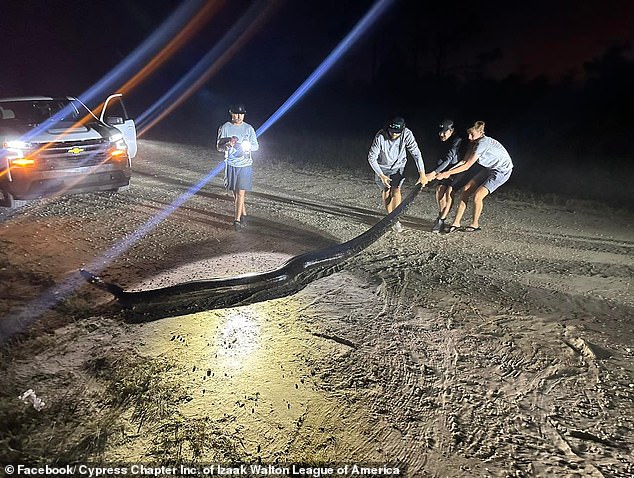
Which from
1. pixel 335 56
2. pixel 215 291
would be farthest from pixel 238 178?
pixel 335 56

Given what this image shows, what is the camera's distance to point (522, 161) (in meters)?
12.7

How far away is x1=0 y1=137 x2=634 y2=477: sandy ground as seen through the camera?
2.60 m

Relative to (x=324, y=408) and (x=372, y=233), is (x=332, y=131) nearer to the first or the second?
(x=372, y=233)

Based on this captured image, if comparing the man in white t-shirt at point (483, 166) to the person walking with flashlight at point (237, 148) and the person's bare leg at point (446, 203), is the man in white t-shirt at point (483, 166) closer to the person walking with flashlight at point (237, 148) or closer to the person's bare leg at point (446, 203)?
the person's bare leg at point (446, 203)

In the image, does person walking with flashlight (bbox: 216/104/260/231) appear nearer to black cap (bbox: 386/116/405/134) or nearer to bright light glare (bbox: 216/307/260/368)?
black cap (bbox: 386/116/405/134)

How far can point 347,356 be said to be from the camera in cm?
343

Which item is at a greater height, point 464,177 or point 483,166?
point 483,166

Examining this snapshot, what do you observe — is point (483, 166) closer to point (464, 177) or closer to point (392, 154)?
point (464, 177)

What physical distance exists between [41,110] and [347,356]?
7.42 metres

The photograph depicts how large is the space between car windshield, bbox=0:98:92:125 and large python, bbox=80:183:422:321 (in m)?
4.27

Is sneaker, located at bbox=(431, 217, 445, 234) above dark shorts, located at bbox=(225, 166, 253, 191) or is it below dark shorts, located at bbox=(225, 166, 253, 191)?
below

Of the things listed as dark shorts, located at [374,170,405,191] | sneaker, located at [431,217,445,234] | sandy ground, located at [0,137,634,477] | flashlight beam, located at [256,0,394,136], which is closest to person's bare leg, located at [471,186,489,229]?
sandy ground, located at [0,137,634,477]
